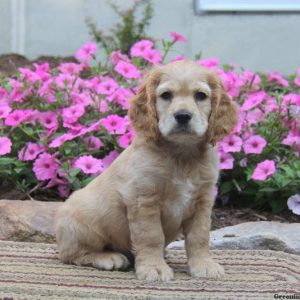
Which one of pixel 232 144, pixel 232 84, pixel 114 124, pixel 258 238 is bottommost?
pixel 258 238

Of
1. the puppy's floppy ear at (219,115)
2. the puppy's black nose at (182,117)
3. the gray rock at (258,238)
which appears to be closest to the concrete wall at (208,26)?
the gray rock at (258,238)

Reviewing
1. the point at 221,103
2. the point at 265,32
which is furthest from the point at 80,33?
the point at 221,103

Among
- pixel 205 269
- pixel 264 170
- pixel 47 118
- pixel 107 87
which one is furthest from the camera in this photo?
pixel 107 87

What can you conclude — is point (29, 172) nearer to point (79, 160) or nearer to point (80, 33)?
point (79, 160)

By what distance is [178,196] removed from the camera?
3896mm

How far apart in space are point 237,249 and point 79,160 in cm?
152

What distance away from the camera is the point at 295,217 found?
19.2 ft

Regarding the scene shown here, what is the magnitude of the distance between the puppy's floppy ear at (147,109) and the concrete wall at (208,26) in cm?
551

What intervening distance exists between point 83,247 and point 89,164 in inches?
60.4

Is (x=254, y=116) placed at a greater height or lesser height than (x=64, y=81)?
lesser

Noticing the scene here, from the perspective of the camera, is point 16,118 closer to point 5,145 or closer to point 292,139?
point 5,145

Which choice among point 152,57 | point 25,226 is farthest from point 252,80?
point 25,226

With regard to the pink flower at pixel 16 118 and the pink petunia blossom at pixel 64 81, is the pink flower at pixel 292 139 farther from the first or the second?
the pink flower at pixel 16 118

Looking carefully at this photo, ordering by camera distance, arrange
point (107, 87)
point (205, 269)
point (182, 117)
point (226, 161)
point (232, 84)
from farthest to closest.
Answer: point (232, 84) < point (107, 87) < point (226, 161) < point (205, 269) < point (182, 117)
